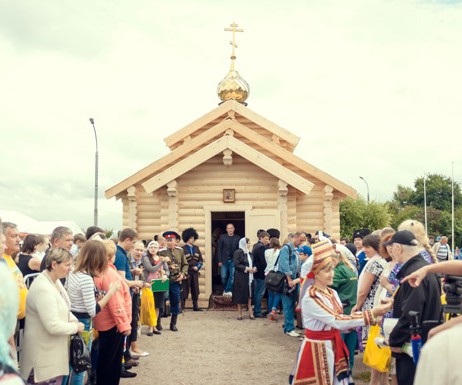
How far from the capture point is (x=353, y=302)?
298 inches

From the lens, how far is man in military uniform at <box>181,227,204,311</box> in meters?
13.3

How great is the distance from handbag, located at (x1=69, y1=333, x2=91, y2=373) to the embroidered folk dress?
2.09 m

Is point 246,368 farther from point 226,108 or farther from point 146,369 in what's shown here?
point 226,108

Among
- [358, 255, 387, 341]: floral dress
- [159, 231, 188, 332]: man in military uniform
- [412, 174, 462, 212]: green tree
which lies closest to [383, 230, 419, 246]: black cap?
[358, 255, 387, 341]: floral dress

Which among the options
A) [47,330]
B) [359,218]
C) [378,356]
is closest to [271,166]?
[378,356]

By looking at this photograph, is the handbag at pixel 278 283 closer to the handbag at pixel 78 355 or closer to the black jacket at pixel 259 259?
the black jacket at pixel 259 259

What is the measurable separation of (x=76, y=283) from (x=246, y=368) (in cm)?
370

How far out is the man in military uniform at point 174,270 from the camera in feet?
36.7

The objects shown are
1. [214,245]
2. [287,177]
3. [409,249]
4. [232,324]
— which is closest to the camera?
[409,249]

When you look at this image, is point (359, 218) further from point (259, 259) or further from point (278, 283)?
point (278, 283)

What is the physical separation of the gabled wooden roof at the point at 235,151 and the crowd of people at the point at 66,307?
5573mm

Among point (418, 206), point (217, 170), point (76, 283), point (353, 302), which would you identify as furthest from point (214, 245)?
point (418, 206)

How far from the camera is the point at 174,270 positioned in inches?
440

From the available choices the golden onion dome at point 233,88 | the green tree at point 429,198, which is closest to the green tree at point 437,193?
the green tree at point 429,198
